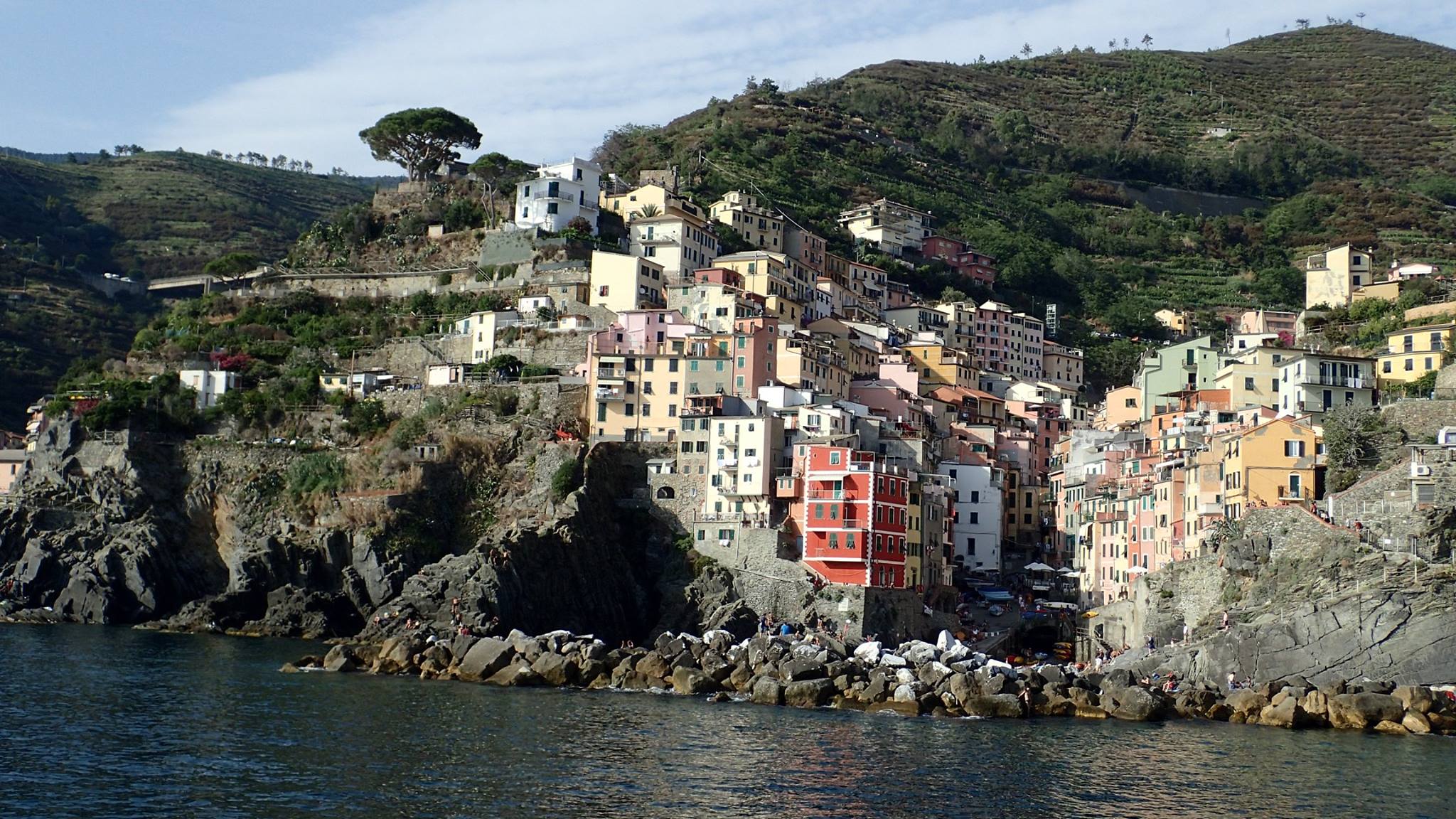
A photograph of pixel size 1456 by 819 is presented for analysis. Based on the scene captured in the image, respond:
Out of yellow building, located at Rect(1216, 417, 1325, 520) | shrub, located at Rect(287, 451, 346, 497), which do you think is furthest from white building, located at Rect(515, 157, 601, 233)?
yellow building, located at Rect(1216, 417, 1325, 520)

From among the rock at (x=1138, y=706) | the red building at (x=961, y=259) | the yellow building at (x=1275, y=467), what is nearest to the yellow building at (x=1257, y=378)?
the yellow building at (x=1275, y=467)

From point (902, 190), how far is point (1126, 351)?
Answer: 105ft

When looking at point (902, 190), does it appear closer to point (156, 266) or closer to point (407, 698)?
point (156, 266)

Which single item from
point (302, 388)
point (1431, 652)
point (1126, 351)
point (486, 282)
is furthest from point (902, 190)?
point (1431, 652)

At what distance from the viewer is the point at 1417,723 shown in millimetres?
50625

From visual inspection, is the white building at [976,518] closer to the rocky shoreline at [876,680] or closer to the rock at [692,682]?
the rocky shoreline at [876,680]

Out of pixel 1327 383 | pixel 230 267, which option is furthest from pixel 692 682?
pixel 230 267

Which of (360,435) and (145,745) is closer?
(145,745)

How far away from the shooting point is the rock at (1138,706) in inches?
2124

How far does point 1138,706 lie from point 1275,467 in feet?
45.3

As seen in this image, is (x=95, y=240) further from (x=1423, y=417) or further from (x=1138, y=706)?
(x=1138, y=706)

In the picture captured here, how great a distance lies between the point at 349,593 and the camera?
236ft

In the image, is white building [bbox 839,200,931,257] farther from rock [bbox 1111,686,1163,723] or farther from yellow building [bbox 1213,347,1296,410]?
rock [bbox 1111,686,1163,723]

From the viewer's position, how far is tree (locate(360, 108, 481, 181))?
106 m
